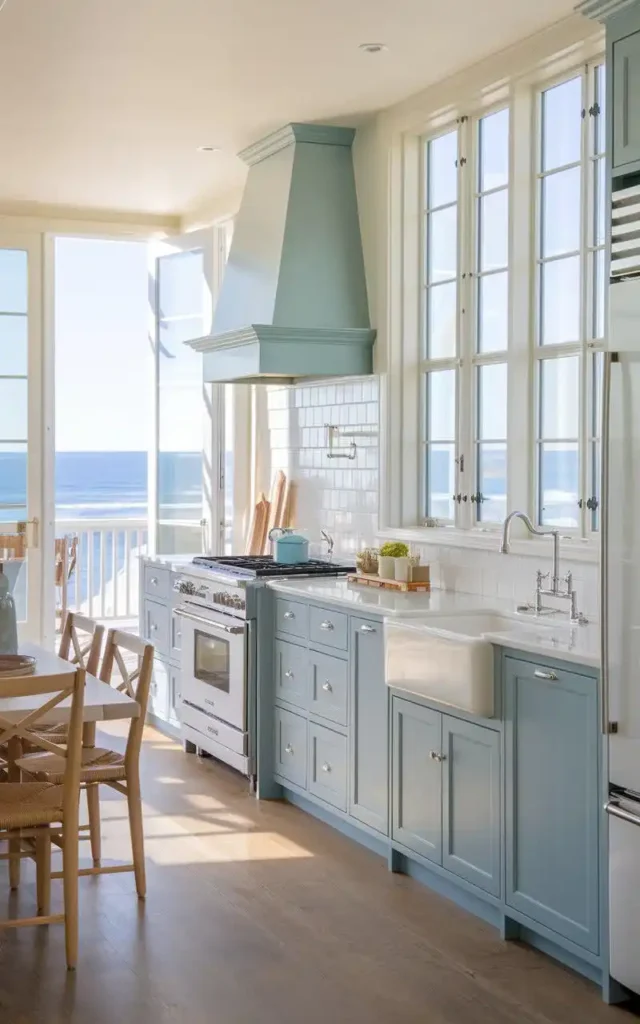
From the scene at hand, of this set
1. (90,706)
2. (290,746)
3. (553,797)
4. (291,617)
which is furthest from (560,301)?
(90,706)

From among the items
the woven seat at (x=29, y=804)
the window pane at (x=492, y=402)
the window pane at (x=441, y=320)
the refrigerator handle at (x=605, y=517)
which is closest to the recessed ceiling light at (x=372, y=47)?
the window pane at (x=441, y=320)

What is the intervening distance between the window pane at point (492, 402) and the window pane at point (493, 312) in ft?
0.32

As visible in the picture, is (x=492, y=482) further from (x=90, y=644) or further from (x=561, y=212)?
(x=90, y=644)

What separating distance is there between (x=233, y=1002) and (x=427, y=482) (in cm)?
291

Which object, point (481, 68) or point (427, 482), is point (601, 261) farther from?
point (427, 482)

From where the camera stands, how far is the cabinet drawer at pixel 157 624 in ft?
22.8

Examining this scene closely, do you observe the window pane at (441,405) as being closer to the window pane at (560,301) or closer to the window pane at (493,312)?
the window pane at (493,312)

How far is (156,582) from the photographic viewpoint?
23.1 ft

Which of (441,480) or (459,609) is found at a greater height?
(441,480)

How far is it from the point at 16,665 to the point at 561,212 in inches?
105

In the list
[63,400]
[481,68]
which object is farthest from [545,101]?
[63,400]

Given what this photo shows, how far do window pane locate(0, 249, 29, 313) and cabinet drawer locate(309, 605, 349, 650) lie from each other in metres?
3.62

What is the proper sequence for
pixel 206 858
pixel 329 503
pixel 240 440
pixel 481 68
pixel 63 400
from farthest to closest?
1. pixel 63 400
2. pixel 240 440
3. pixel 329 503
4. pixel 481 68
5. pixel 206 858

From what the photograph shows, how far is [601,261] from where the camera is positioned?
4582mm
